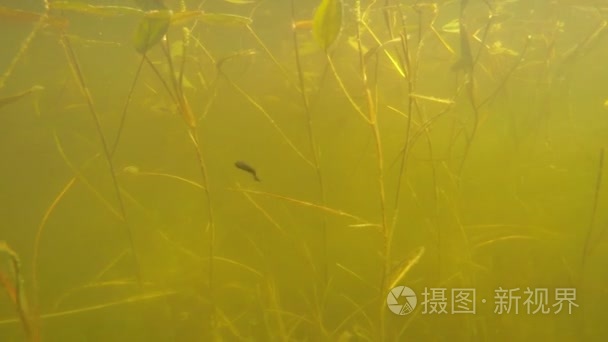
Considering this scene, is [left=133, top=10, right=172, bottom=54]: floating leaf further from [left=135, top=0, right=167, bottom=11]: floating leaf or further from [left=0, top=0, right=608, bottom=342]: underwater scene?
[left=135, top=0, right=167, bottom=11]: floating leaf

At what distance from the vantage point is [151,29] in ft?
4.18

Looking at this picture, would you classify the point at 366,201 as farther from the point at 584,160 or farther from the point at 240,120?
the point at 584,160

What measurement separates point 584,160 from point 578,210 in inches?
14.4

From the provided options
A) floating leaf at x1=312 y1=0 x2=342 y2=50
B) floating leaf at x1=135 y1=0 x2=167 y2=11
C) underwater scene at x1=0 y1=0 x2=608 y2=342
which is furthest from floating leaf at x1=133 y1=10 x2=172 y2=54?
floating leaf at x1=312 y1=0 x2=342 y2=50

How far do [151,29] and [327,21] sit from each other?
543mm

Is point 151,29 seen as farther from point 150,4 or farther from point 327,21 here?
point 327,21

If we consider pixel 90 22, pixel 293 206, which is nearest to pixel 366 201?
pixel 293 206

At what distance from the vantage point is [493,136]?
2.64 m

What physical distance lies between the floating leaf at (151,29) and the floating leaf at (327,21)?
440 mm

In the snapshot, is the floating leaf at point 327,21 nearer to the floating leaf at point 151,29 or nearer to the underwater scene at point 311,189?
the underwater scene at point 311,189

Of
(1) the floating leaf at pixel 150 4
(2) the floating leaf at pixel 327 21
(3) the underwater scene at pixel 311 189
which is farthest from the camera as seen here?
(3) the underwater scene at pixel 311 189

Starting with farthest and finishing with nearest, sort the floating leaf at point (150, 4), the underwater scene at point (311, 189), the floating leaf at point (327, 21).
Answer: the underwater scene at point (311, 189), the floating leaf at point (150, 4), the floating leaf at point (327, 21)

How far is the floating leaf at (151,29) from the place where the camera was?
1.23 meters

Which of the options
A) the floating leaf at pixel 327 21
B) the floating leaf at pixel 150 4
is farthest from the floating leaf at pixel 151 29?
the floating leaf at pixel 327 21
